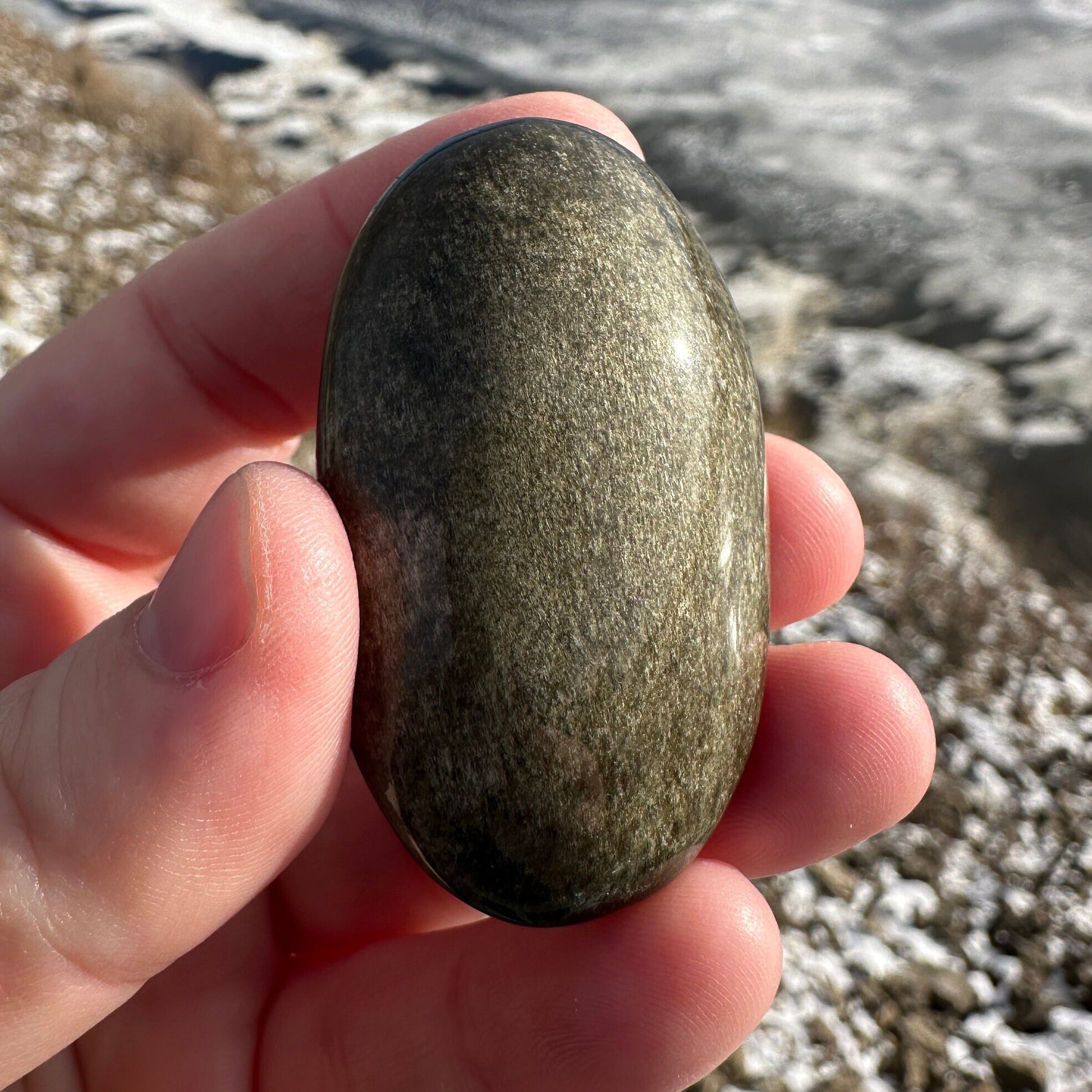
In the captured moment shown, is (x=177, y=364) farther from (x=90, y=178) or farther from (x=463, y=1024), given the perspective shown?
(x=90, y=178)

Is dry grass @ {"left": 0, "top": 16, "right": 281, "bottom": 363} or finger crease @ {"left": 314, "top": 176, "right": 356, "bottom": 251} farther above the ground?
finger crease @ {"left": 314, "top": 176, "right": 356, "bottom": 251}

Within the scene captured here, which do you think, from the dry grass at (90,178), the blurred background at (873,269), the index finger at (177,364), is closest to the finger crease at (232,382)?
the index finger at (177,364)

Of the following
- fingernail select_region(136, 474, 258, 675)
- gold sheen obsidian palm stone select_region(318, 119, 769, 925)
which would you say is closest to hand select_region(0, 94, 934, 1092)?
fingernail select_region(136, 474, 258, 675)

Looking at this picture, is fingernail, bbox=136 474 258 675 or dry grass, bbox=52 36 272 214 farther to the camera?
dry grass, bbox=52 36 272 214

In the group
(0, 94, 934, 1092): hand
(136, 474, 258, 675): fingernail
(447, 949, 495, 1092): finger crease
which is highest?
(136, 474, 258, 675): fingernail

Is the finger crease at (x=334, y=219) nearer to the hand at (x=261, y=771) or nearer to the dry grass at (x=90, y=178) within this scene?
the hand at (x=261, y=771)

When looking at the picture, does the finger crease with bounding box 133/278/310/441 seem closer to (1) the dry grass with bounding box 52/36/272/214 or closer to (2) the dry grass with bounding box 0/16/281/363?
(2) the dry grass with bounding box 0/16/281/363

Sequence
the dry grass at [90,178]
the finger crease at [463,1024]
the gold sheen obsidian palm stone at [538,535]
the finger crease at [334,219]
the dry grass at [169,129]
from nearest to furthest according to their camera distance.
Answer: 1. the gold sheen obsidian palm stone at [538,535]
2. the finger crease at [463,1024]
3. the finger crease at [334,219]
4. the dry grass at [90,178]
5. the dry grass at [169,129]

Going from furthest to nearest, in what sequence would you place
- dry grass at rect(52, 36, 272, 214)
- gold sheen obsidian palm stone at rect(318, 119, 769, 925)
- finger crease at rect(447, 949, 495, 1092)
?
dry grass at rect(52, 36, 272, 214) < finger crease at rect(447, 949, 495, 1092) < gold sheen obsidian palm stone at rect(318, 119, 769, 925)

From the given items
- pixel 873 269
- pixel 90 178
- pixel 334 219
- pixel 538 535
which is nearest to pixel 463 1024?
pixel 538 535
